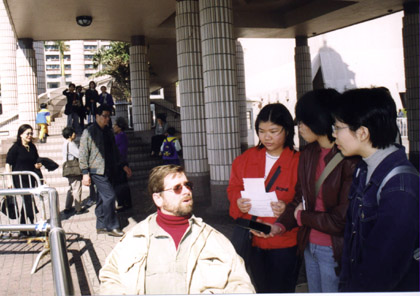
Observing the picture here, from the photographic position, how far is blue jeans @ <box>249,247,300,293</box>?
2732mm

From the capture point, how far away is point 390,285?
1.76 meters

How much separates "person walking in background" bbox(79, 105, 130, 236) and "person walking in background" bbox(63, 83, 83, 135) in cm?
773

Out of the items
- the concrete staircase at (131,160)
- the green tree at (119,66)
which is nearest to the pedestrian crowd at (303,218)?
the concrete staircase at (131,160)

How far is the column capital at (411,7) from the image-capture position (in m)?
10.9

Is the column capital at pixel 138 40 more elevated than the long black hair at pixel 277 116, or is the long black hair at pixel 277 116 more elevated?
the column capital at pixel 138 40

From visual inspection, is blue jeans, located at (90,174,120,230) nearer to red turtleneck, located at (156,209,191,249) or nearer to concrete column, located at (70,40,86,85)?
red turtleneck, located at (156,209,191,249)

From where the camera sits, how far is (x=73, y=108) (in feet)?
43.7

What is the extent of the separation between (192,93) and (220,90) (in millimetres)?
1441

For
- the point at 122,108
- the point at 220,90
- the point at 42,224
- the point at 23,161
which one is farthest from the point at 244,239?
the point at 122,108

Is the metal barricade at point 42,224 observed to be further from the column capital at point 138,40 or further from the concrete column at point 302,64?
the concrete column at point 302,64

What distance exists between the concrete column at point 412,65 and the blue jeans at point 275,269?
9.24 meters

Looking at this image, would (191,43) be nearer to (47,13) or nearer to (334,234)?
(47,13)

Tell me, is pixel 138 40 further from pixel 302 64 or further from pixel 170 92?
pixel 170 92

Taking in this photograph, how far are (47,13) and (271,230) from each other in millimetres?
9806
